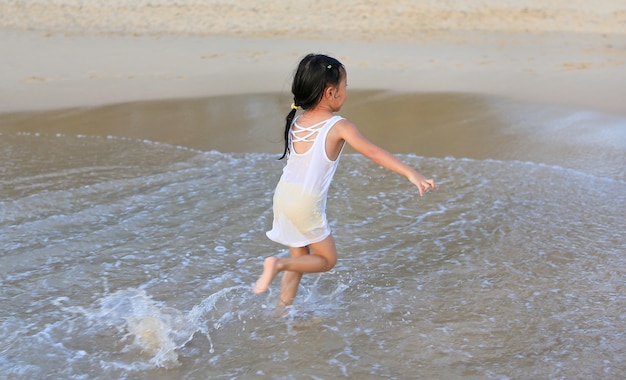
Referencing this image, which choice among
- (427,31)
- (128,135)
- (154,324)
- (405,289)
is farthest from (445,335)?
(427,31)

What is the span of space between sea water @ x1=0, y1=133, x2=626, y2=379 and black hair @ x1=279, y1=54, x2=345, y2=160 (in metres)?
1.15

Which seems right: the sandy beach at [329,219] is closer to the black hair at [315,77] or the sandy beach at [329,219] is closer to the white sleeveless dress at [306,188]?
the white sleeveless dress at [306,188]

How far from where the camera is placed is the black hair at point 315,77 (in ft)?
10.7

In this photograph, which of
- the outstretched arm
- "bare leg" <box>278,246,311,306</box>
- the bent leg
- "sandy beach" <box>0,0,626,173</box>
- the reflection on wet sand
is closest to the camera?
the outstretched arm

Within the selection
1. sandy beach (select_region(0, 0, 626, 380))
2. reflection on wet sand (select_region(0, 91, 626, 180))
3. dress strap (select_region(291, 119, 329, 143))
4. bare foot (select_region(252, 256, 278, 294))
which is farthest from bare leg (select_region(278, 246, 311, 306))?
reflection on wet sand (select_region(0, 91, 626, 180))

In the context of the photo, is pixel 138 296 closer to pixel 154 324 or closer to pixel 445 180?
pixel 154 324

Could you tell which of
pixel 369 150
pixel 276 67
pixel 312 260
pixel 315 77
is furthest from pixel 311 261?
pixel 276 67

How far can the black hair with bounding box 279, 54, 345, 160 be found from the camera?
3.26 m

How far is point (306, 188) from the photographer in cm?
339

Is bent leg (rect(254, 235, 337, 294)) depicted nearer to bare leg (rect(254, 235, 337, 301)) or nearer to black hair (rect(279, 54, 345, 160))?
bare leg (rect(254, 235, 337, 301))

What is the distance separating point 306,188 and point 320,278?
0.92m

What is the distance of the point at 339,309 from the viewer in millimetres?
3781

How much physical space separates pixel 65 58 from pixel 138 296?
8.51 metres

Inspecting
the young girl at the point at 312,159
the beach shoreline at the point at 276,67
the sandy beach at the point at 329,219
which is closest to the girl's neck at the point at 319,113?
the young girl at the point at 312,159
